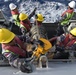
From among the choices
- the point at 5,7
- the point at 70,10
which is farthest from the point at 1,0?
the point at 70,10

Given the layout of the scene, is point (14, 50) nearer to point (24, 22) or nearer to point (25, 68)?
point (25, 68)

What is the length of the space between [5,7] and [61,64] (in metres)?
7.72

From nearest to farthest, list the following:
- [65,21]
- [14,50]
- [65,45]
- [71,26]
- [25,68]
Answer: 1. [25,68]
2. [14,50]
3. [65,45]
4. [71,26]
5. [65,21]

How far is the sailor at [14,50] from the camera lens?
6085 mm

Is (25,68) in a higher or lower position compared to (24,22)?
lower

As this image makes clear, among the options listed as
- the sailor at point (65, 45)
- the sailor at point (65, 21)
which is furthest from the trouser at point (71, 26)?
the sailor at point (65, 45)

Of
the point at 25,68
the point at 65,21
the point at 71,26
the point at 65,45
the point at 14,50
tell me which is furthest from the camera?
the point at 65,21

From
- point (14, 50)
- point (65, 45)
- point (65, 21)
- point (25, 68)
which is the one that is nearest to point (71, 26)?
point (65, 21)

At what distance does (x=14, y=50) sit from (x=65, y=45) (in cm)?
114

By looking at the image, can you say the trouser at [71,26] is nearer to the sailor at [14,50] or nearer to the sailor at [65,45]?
the sailor at [65,45]

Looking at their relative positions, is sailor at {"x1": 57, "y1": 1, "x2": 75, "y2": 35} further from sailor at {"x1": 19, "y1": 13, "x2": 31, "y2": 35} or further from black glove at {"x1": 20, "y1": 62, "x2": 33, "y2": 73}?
black glove at {"x1": 20, "y1": 62, "x2": 33, "y2": 73}

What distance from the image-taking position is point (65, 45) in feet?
23.6

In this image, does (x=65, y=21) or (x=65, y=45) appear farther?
(x=65, y=21)

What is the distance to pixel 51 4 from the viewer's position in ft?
50.3
